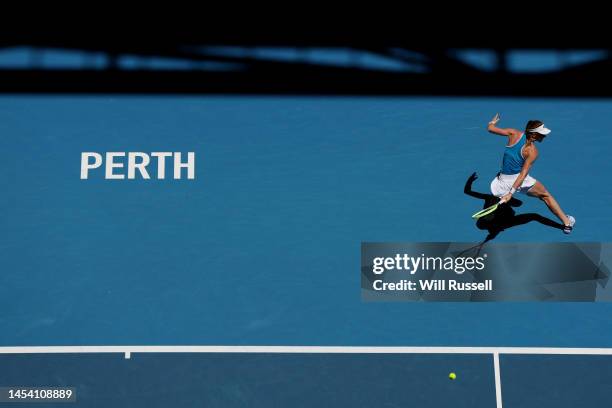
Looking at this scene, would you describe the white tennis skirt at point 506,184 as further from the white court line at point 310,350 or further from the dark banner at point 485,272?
the white court line at point 310,350

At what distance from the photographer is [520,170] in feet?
32.9

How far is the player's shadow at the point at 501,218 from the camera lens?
9.93 meters

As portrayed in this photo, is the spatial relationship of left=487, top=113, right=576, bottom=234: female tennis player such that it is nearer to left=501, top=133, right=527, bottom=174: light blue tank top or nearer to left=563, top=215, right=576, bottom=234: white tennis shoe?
left=501, top=133, right=527, bottom=174: light blue tank top

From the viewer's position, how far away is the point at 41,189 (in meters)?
10.1

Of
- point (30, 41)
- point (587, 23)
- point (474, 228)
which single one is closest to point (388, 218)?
point (474, 228)

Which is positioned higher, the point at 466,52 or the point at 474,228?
the point at 466,52

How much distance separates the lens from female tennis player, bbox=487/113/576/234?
9977mm

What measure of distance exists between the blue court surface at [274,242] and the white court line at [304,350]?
0.16 ft

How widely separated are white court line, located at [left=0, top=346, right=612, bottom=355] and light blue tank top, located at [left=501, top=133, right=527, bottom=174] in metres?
2.24
